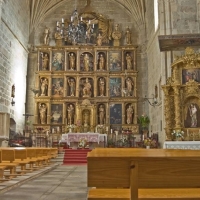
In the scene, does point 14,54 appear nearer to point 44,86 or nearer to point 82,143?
point 44,86

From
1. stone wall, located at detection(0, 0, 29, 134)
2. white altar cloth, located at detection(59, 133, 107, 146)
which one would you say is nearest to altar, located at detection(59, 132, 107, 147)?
white altar cloth, located at detection(59, 133, 107, 146)

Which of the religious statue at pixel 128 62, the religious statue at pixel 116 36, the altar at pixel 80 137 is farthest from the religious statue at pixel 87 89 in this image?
the altar at pixel 80 137

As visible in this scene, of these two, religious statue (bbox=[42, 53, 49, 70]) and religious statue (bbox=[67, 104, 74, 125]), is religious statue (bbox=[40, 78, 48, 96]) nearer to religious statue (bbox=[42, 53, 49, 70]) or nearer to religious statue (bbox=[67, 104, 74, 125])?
religious statue (bbox=[42, 53, 49, 70])

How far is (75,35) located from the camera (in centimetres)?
1528

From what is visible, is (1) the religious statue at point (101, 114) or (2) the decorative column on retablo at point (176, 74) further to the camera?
(1) the religious statue at point (101, 114)

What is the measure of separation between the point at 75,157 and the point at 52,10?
12.7 meters

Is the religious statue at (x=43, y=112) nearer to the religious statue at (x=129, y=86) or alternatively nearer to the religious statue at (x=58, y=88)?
the religious statue at (x=58, y=88)

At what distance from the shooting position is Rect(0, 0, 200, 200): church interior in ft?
58.1

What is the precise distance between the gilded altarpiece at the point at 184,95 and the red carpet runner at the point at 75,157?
3992 millimetres

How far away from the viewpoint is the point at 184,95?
13.7 meters

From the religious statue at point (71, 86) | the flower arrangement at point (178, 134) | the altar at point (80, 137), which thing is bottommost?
the altar at point (80, 137)

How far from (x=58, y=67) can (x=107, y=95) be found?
12.9ft

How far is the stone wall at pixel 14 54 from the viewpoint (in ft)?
53.6

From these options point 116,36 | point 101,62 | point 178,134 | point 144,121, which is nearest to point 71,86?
point 101,62
